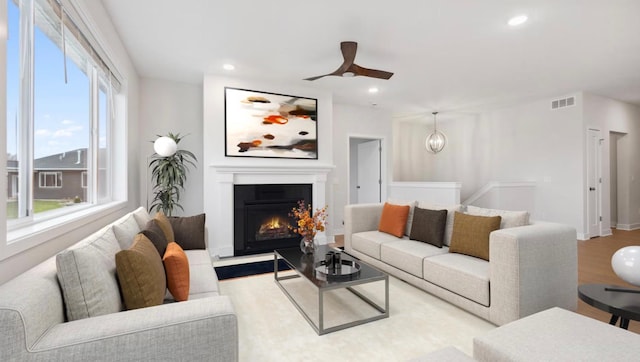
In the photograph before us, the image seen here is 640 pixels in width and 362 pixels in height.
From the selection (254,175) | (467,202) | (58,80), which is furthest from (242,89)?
(467,202)

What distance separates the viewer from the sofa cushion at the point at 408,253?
290 cm

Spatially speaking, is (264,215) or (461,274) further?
(264,215)

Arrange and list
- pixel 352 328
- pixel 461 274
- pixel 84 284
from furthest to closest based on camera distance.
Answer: pixel 461 274 → pixel 352 328 → pixel 84 284

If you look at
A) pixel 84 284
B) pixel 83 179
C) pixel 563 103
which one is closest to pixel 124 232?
pixel 84 284

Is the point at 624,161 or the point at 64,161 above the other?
the point at 624,161

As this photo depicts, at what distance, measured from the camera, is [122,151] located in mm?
3590

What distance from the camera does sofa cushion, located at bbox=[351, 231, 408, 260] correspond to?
3.52 metres

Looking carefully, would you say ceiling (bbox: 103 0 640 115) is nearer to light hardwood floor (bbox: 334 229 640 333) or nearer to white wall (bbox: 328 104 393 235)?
white wall (bbox: 328 104 393 235)

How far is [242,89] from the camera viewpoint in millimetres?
4566

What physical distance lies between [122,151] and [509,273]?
4044mm

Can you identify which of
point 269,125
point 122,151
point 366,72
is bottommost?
point 122,151

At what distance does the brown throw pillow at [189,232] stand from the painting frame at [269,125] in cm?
147

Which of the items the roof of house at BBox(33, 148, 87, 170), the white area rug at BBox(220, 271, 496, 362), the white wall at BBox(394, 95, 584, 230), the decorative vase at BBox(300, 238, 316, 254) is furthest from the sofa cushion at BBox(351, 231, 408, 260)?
the white wall at BBox(394, 95, 584, 230)

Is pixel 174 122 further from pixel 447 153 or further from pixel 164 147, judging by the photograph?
pixel 447 153
